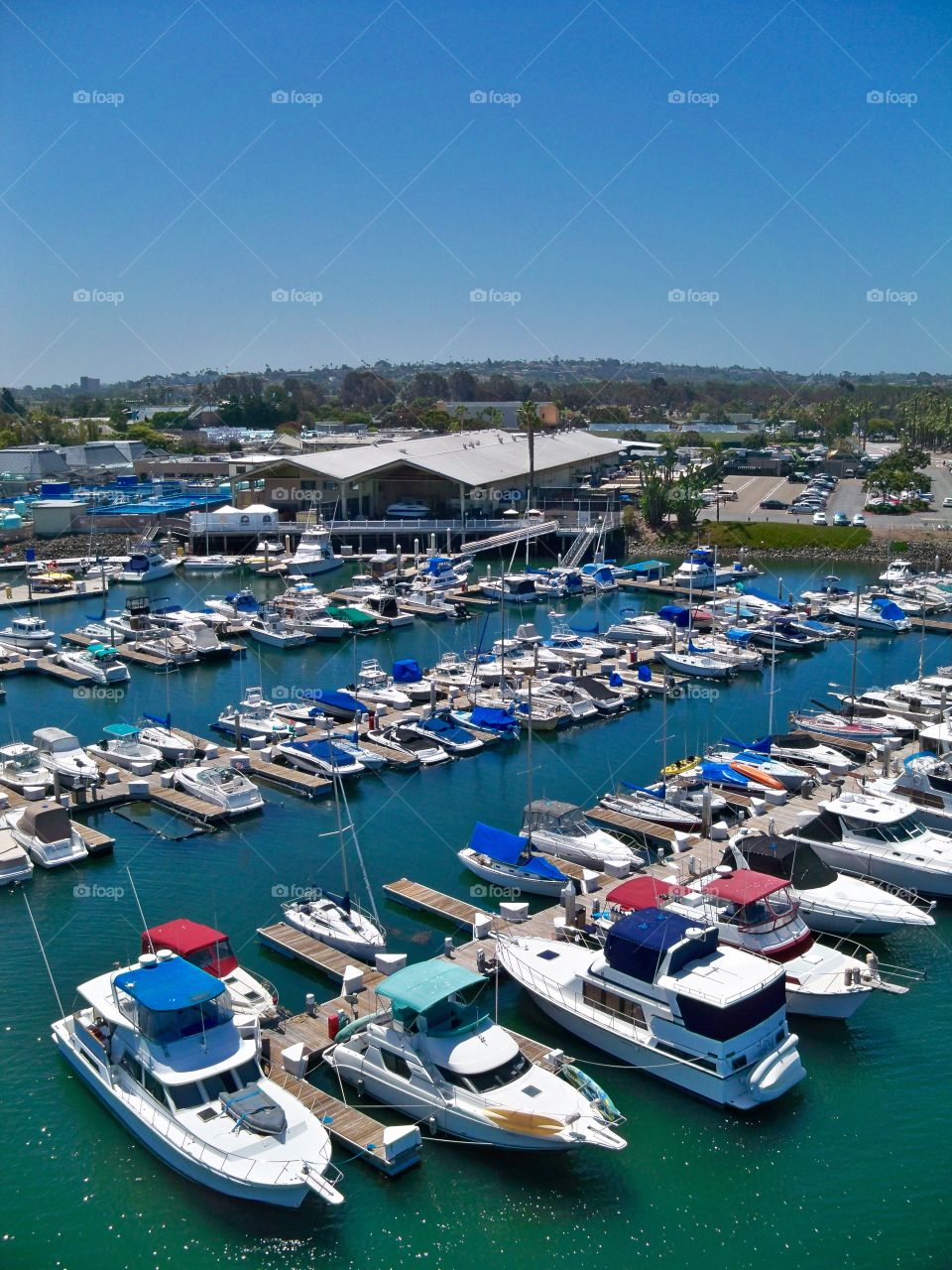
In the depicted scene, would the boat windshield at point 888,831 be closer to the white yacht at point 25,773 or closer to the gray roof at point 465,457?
the white yacht at point 25,773

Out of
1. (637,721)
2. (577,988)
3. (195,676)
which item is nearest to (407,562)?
(195,676)

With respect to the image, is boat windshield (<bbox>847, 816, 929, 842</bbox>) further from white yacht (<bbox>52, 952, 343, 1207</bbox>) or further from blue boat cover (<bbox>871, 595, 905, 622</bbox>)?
blue boat cover (<bbox>871, 595, 905, 622</bbox>)

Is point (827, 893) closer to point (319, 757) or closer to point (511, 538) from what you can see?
point (319, 757)

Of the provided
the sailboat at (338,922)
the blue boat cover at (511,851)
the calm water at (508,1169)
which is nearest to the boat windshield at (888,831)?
the calm water at (508,1169)

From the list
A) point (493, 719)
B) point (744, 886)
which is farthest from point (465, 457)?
point (744, 886)

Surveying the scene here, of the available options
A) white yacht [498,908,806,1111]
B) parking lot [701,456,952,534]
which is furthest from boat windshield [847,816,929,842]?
parking lot [701,456,952,534]

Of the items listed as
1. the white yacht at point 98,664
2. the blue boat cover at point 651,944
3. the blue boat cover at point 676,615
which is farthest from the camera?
the blue boat cover at point 676,615
